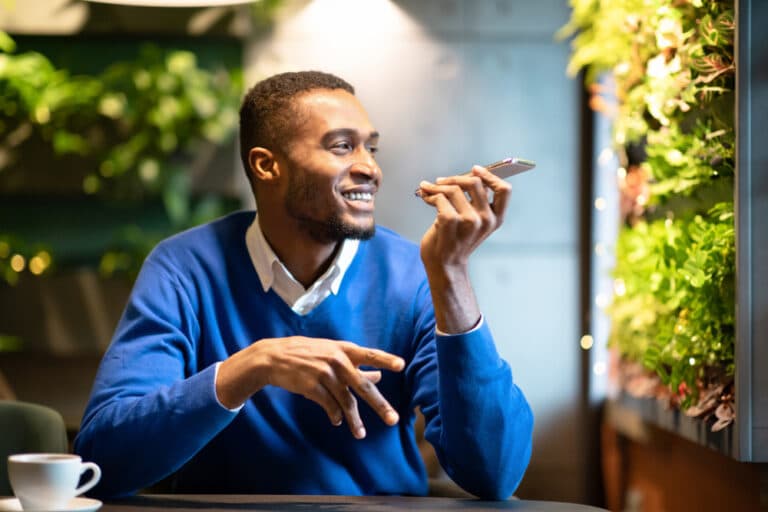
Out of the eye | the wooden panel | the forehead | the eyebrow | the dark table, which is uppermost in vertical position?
the forehead

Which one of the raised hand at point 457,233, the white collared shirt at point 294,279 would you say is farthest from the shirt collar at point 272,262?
the raised hand at point 457,233

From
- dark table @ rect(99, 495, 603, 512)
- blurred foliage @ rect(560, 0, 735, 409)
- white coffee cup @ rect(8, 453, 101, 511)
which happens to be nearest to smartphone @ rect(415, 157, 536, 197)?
dark table @ rect(99, 495, 603, 512)

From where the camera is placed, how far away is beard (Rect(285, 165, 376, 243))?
1.74 meters

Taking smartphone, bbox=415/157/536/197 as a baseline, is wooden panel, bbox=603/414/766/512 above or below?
below

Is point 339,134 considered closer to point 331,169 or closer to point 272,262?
point 331,169

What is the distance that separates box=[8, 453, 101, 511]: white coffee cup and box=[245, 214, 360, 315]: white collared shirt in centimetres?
59

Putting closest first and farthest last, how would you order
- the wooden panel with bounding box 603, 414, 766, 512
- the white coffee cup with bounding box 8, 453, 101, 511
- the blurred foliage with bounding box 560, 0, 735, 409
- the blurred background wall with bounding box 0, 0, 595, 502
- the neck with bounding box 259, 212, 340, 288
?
the white coffee cup with bounding box 8, 453, 101, 511 < the neck with bounding box 259, 212, 340, 288 < the blurred foliage with bounding box 560, 0, 735, 409 < the wooden panel with bounding box 603, 414, 766, 512 < the blurred background wall with bounding box 0, 0, 595, 502

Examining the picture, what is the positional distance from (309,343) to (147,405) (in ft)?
0.90

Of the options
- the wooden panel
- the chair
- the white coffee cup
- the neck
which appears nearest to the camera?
the white coffee cup

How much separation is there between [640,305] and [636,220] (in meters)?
0.50

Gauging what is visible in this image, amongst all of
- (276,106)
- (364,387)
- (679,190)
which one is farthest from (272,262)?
(679,190)

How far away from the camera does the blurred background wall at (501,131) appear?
3727mm

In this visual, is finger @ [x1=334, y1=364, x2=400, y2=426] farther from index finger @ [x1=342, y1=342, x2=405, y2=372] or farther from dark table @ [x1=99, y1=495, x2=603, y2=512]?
dark table @ [x1=99, y1=495, x2=603, y2=512]

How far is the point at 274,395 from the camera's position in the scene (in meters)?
1.69
